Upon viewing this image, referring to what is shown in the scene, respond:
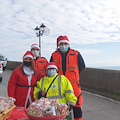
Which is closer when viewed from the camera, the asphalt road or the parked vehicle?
the asphalt road

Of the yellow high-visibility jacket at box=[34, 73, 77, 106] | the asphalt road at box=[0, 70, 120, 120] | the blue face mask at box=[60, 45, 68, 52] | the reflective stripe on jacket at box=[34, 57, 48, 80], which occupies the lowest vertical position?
the asphalt road at box=[0, 70, 120, 120]

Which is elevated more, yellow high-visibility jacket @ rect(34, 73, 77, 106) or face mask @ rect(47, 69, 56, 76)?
face mask @ rect(47, 69, 56, 76)

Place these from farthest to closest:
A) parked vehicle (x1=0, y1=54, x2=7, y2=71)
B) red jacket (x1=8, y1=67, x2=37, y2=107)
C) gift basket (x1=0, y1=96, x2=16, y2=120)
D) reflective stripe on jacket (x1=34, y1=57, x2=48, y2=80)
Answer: parked vehicle (x1=0, y1=54, x2=7, y2=71) → reflective stripe on jacket (x1=34, y1=57, x2=48, y2=80) → red jacket (x1=8, y1=67, x2=37, y2=107) → gift basket (x1=0, y1=96, x2=16, y2=120)

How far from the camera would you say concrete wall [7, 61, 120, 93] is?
9268 mm

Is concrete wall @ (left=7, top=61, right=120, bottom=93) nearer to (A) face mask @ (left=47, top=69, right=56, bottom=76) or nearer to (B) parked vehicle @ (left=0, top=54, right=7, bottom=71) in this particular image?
(A) face mask @ (left=47, top=69, right=56, bottom=76)

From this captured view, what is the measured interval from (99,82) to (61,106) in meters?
8.01

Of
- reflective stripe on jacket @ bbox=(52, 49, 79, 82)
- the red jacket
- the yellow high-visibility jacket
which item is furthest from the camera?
reflective stripe on jacket @ bbox=(52, 49, 79, 82)

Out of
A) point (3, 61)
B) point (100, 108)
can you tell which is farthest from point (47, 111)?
point (3, 61)

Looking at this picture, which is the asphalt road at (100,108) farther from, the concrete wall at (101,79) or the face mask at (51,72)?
the face mask at (51,72)

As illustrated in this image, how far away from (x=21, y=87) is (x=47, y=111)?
133cm

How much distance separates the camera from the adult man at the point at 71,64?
3.79 m

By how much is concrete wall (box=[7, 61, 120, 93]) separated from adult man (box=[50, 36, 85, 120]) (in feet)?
18.9

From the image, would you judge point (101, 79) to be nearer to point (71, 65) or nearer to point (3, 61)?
point (71, 65)

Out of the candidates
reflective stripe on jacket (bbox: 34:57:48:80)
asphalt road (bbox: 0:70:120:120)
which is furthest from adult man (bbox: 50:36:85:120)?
asphalt road (bbox: 0:70:120:120)
